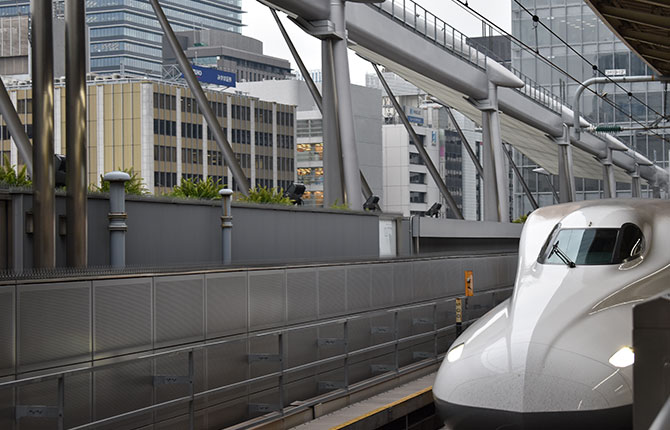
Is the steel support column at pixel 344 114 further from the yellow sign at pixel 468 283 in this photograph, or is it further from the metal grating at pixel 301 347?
the metal grating at pixel 301 347

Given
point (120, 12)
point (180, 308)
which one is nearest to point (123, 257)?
point (180, 308)

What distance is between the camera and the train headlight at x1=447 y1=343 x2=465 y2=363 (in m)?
11.7

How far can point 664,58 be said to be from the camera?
2889 cm

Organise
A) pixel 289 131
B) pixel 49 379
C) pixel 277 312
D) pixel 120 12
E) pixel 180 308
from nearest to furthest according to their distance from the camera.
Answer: pixel 49 379
pixel 180 308
pixel 277 312
pixel 289 131
pixel 120 12

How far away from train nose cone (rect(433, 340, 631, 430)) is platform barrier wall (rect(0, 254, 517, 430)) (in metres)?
2.58

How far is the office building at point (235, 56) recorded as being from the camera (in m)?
172

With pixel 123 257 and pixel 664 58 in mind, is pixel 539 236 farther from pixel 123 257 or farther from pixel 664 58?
pixel 664 58

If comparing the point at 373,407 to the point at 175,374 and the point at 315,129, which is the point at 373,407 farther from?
the point at 315,129

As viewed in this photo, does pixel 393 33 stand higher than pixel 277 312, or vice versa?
pixel 393 33

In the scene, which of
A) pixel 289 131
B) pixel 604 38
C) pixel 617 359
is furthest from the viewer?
pixel 289 131

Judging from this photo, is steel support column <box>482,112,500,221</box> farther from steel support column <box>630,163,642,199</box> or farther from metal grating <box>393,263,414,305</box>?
steel support column <box>630,163,642,199</box>

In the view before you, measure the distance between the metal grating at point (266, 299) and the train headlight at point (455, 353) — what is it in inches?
124

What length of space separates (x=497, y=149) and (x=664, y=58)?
9820 mm

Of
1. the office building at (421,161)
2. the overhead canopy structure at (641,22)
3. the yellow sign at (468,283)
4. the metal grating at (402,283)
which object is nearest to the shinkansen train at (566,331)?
the metal grating at (402,283)
